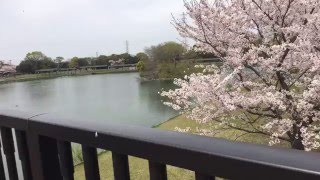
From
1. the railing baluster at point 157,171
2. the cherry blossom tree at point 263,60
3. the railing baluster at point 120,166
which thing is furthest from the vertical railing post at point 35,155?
the cherry blossom tree at point 263,60

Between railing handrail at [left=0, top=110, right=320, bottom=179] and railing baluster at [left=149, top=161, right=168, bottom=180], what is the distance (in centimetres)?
A: 3

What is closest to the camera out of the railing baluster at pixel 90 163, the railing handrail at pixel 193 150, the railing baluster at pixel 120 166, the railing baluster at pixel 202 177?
the railing handrail at pixel 193 150

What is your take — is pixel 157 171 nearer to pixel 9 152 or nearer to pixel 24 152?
pixel 24 152

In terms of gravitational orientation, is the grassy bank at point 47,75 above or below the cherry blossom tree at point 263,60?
below

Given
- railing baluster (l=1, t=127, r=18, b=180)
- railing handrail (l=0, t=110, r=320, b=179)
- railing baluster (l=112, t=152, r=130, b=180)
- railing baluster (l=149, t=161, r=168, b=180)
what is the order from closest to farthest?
railing handrail (l=0, t=110, r=320, b=179)
railing baluster (l=149, t=161, r=168, b=180)
railing baluster (l=112, t=152, r=130, b=180)
railing baluster (l=1, t=127, r=18, b=180)

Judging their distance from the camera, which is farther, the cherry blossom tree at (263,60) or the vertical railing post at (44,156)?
the cherry blossom tree at (263,60)

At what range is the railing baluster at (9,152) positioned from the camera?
5.56 ft

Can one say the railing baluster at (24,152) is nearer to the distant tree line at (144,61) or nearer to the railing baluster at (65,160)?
the railing baluster at (65,160)

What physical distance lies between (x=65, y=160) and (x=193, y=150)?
67cm

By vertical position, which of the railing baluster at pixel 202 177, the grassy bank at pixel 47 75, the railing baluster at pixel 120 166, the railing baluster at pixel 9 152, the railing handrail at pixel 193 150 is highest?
the railing handrail at pixel 193 150

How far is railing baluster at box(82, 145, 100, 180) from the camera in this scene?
1.22 m

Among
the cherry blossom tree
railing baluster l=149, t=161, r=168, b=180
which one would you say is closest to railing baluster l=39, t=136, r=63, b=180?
railing baluster l=149, t=161, r=168, b=180

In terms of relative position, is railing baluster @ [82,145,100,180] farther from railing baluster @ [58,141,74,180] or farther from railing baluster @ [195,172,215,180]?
railing baluster @ [195,172,215,180]

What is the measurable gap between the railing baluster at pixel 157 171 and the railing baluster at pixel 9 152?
36.2 inches
